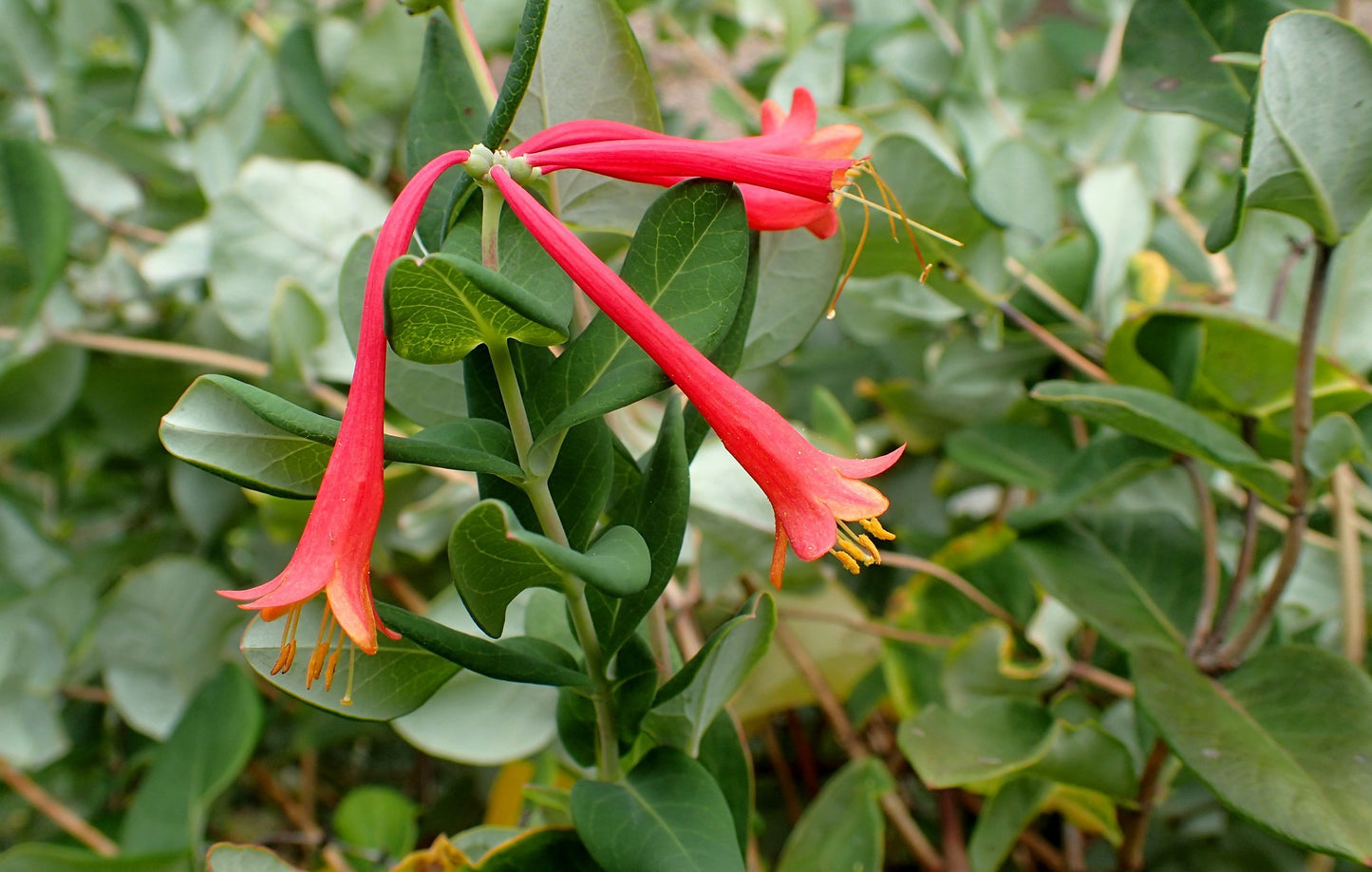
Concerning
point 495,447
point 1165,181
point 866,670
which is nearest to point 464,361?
point 495,447

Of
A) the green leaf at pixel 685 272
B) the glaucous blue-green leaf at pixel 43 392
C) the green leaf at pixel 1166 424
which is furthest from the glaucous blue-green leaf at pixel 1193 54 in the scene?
the glaucous blue-green leaf at pixel 43 392

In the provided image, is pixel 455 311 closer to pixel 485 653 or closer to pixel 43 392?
pixel 485 653

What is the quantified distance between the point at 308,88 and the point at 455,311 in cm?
51

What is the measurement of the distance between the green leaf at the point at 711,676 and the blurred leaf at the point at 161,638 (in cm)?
38

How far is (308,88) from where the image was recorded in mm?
641

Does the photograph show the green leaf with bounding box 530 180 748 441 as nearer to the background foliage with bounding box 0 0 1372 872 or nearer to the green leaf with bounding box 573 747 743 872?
the background foliage with bounding box 0 0 1372 872

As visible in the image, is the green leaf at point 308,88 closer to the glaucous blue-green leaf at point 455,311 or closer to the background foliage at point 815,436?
the background foliage at point 815,436

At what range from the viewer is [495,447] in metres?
0.25

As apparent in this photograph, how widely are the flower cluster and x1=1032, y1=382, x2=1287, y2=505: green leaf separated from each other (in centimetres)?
12

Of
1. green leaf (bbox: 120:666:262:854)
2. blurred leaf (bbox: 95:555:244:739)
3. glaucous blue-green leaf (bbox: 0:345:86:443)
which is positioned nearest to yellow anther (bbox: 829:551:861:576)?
green leaf (bbox: 120:666:262:854)

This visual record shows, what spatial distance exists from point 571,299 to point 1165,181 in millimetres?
524

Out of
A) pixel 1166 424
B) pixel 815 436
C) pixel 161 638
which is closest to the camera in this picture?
pixel 1166 424

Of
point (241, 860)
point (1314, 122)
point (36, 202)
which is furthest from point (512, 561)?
point (36, 202)

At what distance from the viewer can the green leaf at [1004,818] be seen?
0.41 m
